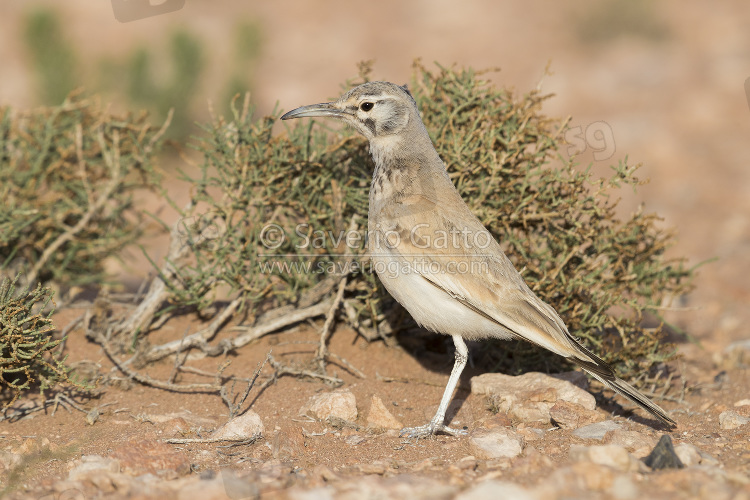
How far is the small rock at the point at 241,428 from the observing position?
14.4ft

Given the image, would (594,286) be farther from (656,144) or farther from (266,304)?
(656,144)

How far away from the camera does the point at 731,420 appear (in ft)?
15.1

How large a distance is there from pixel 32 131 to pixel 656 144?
1008cm

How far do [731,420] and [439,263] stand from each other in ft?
6.77

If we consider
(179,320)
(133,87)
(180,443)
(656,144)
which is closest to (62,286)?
(179,320)

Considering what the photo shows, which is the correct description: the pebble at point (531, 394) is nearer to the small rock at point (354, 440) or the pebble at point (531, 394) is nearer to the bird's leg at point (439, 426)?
the bird's leg at point (439, 426)

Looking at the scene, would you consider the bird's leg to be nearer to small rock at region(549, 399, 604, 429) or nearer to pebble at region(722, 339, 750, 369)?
small rock at region(549, 399, 604, 429)

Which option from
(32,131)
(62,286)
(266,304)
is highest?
(32,131)

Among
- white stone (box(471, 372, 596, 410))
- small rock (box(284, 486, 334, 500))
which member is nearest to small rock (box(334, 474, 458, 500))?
small rock (box(284, 486, 334, 500))

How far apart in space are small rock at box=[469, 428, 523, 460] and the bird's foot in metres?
0.44

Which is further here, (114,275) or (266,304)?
(114,275)

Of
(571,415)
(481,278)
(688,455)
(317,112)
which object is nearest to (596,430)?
(571,415)

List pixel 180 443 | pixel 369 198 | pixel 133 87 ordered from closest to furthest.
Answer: pixel 180 443 < pixel 369 198 < pixel 133 87

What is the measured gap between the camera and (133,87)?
38.0 ft
